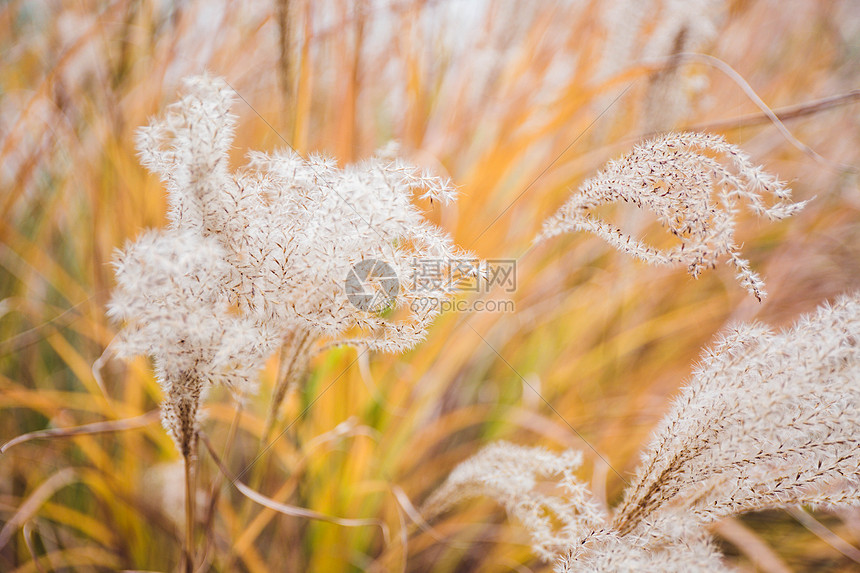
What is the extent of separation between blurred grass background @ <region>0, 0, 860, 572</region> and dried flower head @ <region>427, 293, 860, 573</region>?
1.01ft

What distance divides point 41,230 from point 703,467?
3.81 feet

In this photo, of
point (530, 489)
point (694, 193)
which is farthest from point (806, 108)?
point (530, 489)

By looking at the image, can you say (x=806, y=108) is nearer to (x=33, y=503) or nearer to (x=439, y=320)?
(x=439, y=320)

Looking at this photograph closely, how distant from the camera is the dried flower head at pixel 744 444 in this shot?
0.32 m

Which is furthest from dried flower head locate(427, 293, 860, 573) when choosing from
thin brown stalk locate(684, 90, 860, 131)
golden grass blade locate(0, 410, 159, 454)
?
golden grass blade locate(0, 410, 159, 454)

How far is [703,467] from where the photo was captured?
0.34 metres

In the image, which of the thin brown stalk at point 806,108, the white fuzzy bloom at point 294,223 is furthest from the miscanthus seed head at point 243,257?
the thin brown stalk at point 806,108

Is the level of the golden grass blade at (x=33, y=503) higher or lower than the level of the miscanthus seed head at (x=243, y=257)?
lower

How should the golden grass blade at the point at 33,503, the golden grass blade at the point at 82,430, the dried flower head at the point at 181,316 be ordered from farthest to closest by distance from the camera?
the golden grass blade at the point at 33,503
the golden grass blade at the point at 82,430
the dried flower head at the point at 181,316

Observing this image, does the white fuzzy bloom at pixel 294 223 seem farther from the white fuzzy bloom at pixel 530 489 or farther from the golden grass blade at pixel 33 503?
the golden grass blade at pixel 33 503

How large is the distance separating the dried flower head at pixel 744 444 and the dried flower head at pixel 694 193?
5cm

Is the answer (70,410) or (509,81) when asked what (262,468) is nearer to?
(70,410)

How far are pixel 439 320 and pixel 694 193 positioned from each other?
0.52 metres

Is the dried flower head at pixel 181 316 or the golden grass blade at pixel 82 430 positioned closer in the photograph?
the dried flower head at pixel 181 316
